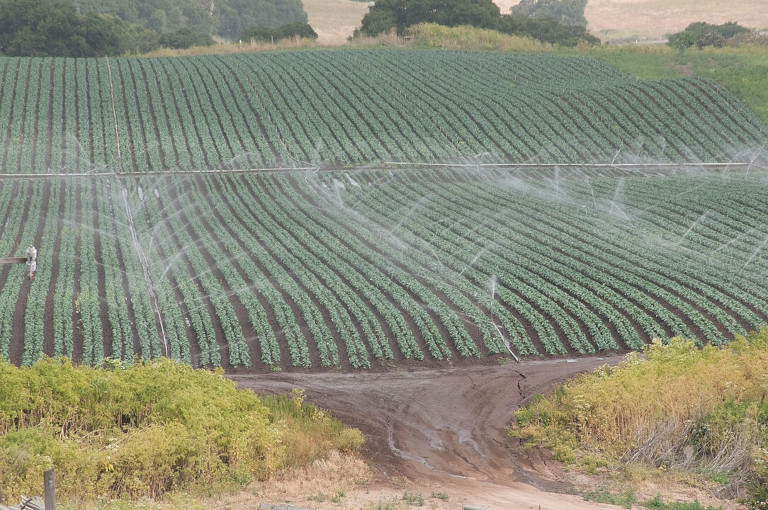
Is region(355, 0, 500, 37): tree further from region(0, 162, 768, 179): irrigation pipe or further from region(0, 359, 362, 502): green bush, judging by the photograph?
region(0, 359, 362, 502): green bush

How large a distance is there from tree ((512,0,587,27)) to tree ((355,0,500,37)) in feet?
102

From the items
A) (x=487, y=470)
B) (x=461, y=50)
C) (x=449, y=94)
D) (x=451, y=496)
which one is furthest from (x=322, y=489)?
(x=461, y=50)

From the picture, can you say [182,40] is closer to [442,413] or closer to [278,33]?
[278,33]

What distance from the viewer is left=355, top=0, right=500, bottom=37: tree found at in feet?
204

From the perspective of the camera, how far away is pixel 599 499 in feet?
44.7

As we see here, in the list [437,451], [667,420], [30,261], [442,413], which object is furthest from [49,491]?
[30,261]

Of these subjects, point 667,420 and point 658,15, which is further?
point 658,15

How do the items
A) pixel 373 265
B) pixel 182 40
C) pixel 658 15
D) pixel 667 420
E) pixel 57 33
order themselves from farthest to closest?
1. pixel 658 15
2. pixel 182 40
3. pixel 57 33
4. pixel 373 265
5. pixel 667 420

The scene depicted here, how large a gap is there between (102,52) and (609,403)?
4860 centimetres

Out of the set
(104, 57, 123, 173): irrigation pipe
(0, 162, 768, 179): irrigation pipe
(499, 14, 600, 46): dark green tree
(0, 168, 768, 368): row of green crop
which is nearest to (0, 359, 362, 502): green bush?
(0, 168, 768, 368): row of green crop

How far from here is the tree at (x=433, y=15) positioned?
2445 inches

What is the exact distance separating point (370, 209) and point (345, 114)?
41.1ft

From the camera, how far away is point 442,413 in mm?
17719

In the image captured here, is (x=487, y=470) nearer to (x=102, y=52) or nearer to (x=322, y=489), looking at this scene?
(x=322, y=489)
